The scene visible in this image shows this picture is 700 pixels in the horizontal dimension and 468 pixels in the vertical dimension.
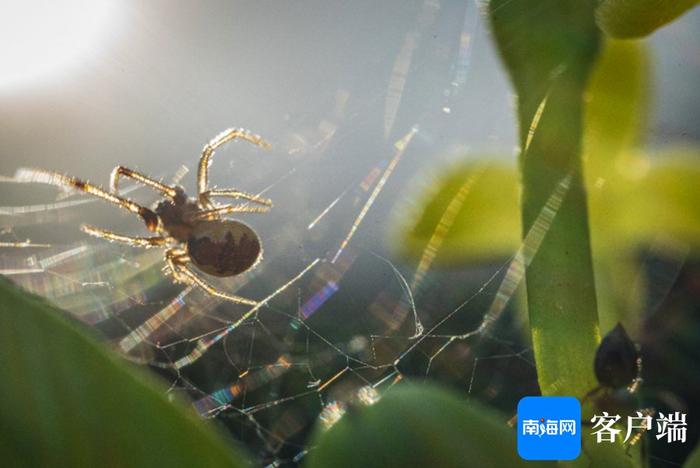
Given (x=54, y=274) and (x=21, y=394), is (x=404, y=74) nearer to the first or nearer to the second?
(x=54, y=274)

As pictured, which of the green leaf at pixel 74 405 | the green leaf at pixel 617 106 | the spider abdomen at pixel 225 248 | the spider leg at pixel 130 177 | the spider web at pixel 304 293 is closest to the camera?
the green leaf at pixel 74 405

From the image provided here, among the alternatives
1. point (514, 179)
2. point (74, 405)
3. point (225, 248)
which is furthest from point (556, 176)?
point (225, 248)

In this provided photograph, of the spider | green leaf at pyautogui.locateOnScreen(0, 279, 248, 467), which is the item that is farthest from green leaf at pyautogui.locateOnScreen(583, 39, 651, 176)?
the spider

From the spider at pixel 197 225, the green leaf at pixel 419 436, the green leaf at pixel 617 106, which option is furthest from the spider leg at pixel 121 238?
the green leaf at pixel 419 436

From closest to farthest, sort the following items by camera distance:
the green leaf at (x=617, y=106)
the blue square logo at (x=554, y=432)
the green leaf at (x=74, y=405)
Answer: the green leaf at (x=74, y=405) < the blue square logo at (x=554, y=432) < the green leaf at (x=617, y=106)

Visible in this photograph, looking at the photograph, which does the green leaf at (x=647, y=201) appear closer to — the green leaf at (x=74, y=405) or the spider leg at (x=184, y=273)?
the green leaf at (x=74, y=405)

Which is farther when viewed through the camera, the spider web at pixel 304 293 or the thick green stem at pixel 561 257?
the spider web at pixel 304 293

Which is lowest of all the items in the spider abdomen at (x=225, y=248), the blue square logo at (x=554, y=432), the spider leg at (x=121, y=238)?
the blue square logo at (x=554, y=432)

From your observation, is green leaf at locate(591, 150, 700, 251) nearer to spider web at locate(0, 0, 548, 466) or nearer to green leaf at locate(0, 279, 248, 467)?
green leaf at locate(0, 279, 248, 467)
